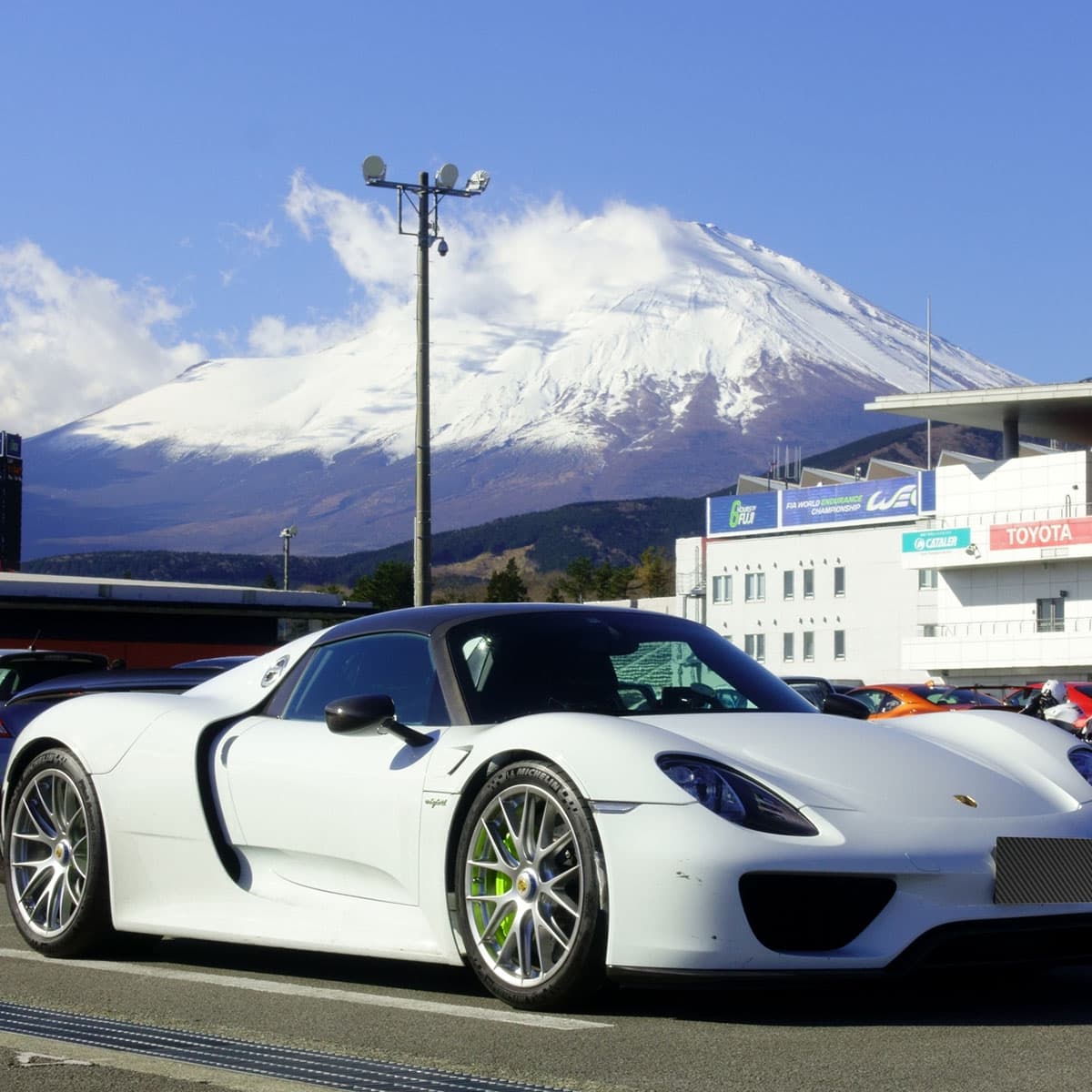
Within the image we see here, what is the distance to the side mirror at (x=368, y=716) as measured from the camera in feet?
18.6

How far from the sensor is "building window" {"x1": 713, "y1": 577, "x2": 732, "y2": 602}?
310ft

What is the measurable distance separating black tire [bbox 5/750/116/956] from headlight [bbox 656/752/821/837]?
247 centimetres

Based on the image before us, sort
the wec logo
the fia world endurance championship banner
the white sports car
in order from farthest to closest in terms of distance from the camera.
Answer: the fia world endurance championship banner → the wec logo → the white sports car

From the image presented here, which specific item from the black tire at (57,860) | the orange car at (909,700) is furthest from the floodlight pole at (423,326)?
the black tire at (57,860)

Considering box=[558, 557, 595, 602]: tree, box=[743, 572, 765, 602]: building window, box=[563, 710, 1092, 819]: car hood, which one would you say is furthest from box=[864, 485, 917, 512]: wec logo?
box=[558, 557, 595, 602]: tree

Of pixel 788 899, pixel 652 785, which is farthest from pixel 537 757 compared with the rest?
pixel 788 899

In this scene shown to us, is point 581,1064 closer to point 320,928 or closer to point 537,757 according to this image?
point 537,757

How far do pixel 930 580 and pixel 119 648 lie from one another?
148ft

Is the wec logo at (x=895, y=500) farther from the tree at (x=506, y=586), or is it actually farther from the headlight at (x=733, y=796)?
the headlight at (x=733, y=796)

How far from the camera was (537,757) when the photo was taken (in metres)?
5.22

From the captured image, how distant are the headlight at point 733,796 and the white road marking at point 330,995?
637 mm

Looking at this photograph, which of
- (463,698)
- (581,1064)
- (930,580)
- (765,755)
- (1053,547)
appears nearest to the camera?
(581,1064)

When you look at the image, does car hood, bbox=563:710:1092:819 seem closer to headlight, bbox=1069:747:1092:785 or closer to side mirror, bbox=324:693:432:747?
headlight, bbox=1069:747:1092:785

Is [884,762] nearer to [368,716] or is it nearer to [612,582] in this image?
[368,716]
